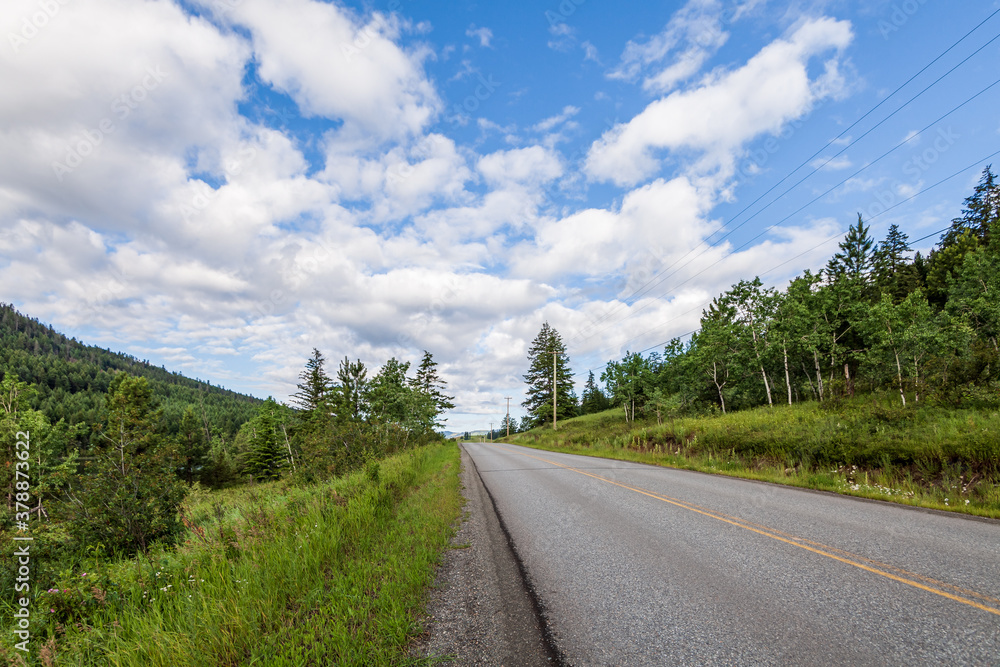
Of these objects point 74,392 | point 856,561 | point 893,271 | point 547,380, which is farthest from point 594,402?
point 74,392

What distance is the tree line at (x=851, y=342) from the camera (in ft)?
59.6

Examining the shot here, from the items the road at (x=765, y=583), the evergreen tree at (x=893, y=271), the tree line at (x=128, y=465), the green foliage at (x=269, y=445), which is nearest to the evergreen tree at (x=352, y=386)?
the tree line at (x=128, y=465)

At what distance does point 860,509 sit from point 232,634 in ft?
30.5

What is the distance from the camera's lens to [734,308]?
1352 inches

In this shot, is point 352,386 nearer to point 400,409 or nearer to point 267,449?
point 400,409

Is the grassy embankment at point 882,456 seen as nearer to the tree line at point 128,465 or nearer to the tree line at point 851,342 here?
the tree line at point 851,342

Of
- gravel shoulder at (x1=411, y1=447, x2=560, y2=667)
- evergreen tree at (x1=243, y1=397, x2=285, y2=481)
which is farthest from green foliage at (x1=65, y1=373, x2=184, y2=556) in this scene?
evergreen tree at (x1=243, y1=397, x2=285, y2=481)

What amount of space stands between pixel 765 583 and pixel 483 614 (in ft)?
9.28

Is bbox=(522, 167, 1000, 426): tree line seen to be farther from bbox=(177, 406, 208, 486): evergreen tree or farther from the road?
bbox=(177, 406, 208, 486): evergreen tree

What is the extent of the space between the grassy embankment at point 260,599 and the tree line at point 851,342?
1783 centimetres

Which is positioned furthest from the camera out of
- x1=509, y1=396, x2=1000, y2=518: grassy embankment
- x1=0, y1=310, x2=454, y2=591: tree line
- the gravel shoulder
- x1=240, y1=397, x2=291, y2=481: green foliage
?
x1=240, y1=397, x2=291, y2=481: green foliage

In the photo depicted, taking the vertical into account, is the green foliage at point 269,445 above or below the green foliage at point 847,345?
below

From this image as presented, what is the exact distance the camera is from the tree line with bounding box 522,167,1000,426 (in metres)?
18.2

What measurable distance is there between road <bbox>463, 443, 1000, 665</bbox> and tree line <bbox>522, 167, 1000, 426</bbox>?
39.3 ft
